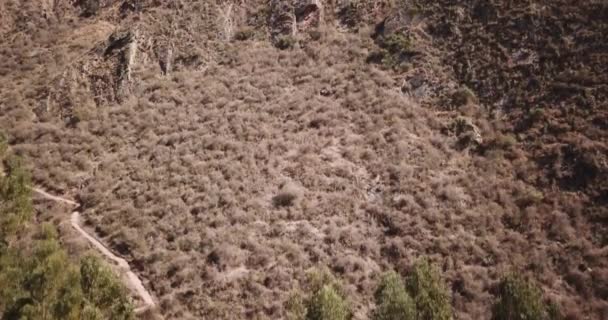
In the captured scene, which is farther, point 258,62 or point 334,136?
point 258,62

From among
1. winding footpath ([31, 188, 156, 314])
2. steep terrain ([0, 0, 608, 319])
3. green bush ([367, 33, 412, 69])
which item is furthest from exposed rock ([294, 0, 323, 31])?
winding footpath ([31, 188, 156, 314])

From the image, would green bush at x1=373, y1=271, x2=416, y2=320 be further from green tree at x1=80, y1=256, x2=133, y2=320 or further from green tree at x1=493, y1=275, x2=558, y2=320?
green tree at x1=80, y1=256, x2=133, y2=320

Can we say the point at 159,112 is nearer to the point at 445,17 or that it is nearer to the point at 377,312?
the point at 377,312

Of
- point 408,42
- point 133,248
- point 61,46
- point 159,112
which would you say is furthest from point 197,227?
point 61,46

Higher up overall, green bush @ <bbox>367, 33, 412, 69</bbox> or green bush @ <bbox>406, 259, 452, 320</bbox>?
green bush @ <bbox>367, 33, 412, 69</bbox>

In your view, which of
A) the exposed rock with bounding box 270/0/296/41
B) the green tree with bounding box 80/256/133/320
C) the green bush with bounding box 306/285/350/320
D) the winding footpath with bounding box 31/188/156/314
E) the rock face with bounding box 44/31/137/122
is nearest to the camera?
the green bush with bounding box 306/285/350/320

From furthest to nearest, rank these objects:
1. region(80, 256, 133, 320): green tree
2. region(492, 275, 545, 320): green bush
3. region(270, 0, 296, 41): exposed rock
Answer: region(270, 0, 296, 41): exposed rock < region(80, 256, 133, 320): green tree < region(492, 275, 545, 320): green bush
